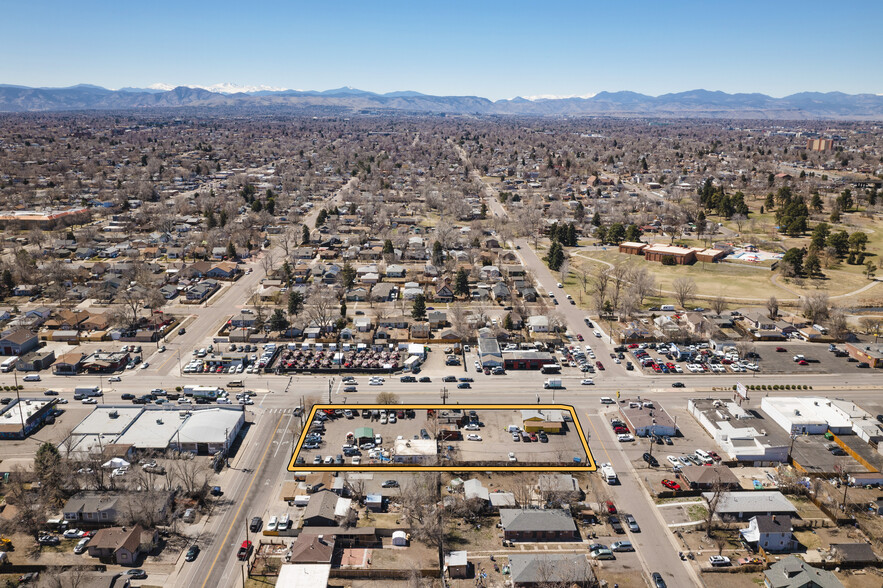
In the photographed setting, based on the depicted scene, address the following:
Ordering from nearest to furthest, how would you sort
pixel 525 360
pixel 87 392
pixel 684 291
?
pixel 87 392 < pixel 525 360 < pixel 684 291

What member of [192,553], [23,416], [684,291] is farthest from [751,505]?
[23,416]

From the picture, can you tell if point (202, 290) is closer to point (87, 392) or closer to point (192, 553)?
point (87, 392)

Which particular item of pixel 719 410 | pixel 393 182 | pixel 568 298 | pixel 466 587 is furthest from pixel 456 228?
pixel 466 587

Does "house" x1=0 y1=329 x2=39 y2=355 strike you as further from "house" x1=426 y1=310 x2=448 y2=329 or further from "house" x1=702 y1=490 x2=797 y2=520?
"house" x1=702 y1=490 x2=797 y2=520

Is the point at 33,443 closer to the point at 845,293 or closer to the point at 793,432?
the point at 793,432

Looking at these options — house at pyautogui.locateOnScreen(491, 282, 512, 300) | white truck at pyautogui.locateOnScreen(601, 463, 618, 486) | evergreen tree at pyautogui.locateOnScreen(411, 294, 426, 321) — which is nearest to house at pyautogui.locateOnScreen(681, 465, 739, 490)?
white truck at pyautogui.locateOnScreen(601, 463, 618, 486)

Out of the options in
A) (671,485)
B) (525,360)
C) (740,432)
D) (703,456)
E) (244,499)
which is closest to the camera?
(244,499)

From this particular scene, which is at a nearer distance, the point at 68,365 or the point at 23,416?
the point at 23,416
